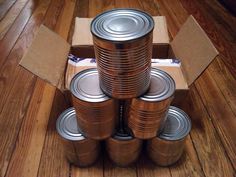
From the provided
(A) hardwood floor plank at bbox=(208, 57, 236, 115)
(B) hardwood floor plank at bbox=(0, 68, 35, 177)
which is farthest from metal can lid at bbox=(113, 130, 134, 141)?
(A) hardwood floor plank at bbox=(208, 57, 236, 115)

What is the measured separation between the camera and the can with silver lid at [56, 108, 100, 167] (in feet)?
3.28

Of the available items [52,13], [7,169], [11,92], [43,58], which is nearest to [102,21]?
[43,58]

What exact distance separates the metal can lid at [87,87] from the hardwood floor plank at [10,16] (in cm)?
125

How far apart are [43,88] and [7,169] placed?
1.74ft

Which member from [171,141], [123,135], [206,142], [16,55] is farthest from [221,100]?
[16,55]

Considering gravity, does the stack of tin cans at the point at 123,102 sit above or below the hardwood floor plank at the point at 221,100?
above

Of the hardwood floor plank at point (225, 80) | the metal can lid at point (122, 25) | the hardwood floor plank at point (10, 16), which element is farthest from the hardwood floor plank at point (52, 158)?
the hardwood floor plank at point (10, 16)

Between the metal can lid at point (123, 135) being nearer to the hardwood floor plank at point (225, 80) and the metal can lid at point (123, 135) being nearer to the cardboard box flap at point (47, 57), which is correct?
the cardboard box flap at point (47, 57)

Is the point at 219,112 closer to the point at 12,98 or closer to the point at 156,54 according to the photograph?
the point at 156,54

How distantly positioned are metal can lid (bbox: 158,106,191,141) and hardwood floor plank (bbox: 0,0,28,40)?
147cm

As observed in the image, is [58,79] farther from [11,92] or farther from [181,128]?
[181,128]

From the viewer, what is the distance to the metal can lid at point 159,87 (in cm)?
88

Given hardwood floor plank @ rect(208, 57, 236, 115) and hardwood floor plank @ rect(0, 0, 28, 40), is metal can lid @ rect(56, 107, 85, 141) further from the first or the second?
hardwood floor plank @ rect(0, 0, 28, 40)

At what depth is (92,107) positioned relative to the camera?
872 mm
